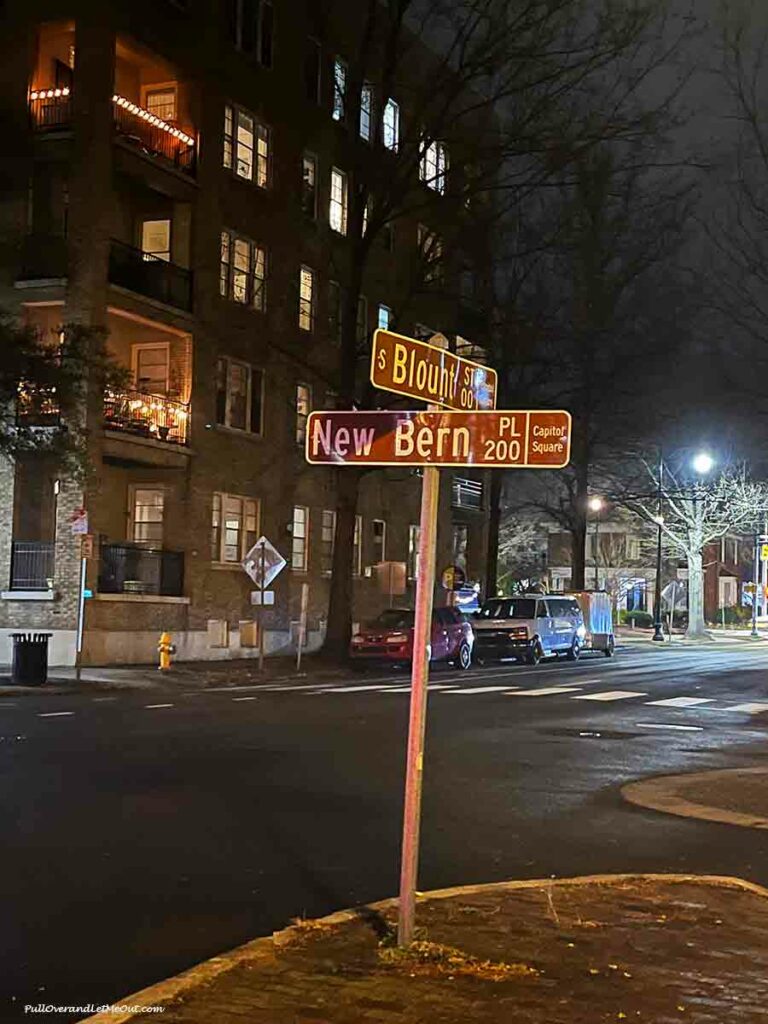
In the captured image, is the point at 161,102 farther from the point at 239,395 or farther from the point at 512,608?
the point at 512,608

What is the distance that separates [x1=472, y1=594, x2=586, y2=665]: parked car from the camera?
35.2 meters

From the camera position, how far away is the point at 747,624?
8119cm

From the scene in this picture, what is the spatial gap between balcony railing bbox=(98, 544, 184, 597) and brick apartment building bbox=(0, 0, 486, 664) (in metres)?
0.05

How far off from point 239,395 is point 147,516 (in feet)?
14.6

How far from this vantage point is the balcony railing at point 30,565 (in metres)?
27.7

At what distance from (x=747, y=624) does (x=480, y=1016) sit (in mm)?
80195

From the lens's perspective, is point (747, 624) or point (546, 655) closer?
point (546, 655)

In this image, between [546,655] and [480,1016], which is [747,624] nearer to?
[546,655]

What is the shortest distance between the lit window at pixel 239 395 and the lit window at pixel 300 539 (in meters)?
3.71

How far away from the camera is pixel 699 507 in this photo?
197 feet

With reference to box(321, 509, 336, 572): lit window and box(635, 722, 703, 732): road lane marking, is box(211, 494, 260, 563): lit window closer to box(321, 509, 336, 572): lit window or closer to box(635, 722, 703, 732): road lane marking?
box(321, 509, 336, 572): lit window

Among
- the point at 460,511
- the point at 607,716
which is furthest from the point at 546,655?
the point at 607,716

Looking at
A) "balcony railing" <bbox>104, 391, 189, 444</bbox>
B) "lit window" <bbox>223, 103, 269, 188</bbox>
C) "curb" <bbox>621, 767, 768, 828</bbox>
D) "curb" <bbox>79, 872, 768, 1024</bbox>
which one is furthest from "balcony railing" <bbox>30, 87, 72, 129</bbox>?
"curb" <bbox>79, 872, 768, 1024</bbox>

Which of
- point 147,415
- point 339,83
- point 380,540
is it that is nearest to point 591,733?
point 147,415
